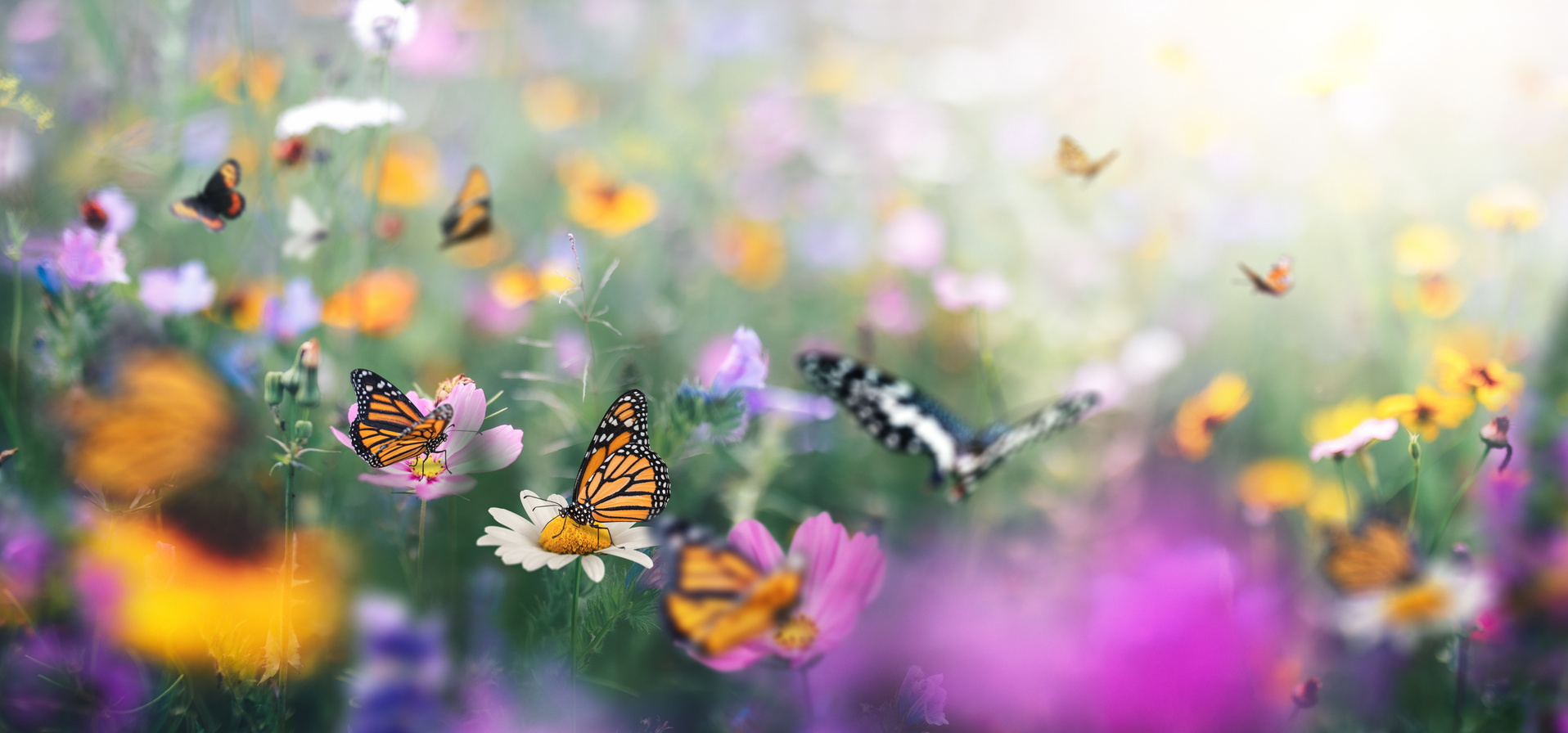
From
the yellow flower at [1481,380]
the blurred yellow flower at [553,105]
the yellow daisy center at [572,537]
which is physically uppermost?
the yellow daisy center at [572,537]

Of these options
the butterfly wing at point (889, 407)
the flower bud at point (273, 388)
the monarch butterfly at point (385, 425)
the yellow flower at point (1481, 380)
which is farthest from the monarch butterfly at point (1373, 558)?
the flower bud at point (273, 388)

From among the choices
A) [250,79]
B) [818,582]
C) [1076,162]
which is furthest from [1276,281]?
[250,79]

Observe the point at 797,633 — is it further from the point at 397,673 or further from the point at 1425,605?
the point at 1425,605

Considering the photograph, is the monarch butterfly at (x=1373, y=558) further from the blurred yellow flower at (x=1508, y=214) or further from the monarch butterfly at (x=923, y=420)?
the blurred yellow flower at (x=1508, y=214)

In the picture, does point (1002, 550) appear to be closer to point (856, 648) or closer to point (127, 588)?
point (856, 648)

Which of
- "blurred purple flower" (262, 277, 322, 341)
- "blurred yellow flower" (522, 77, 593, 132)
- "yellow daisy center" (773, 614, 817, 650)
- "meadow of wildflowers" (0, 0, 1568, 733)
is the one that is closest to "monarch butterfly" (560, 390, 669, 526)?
"meadow of wildflowers" (0, 0, 1568, 733)

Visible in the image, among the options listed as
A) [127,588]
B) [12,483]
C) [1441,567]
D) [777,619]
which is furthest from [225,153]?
[1441,567]
